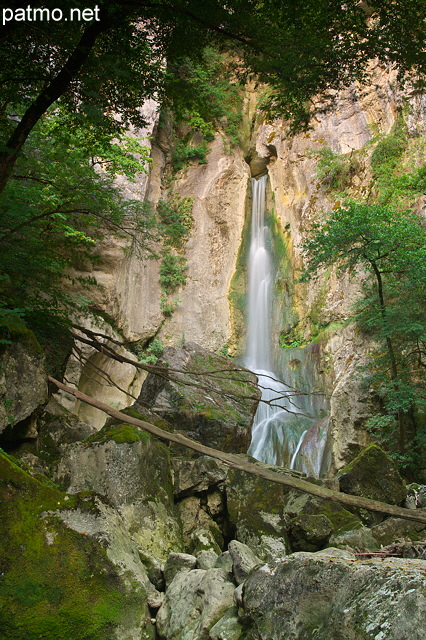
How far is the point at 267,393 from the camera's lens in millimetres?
16344

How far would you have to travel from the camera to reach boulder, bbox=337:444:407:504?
712 centimetres

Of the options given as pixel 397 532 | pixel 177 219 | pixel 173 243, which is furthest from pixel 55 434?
pixel 177 219

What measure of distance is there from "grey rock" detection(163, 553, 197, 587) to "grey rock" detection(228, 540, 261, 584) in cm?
47

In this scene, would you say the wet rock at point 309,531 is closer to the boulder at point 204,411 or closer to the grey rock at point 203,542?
the grey rock at point 203,542

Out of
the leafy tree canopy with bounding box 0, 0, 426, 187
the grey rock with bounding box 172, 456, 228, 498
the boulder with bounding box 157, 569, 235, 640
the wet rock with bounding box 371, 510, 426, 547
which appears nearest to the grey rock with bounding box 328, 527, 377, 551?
the wet rock with bounding box 371, 510, 426, 547

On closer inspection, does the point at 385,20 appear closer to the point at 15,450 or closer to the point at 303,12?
the point at 303,12

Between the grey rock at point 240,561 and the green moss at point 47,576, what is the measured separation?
3.03 feet

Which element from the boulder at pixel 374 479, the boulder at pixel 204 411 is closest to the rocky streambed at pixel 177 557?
the boulder at pixel 374 479

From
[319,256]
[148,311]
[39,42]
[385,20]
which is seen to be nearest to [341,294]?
[319,256]

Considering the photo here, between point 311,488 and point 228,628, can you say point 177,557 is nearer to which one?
point 228,628

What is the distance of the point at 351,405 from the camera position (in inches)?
461

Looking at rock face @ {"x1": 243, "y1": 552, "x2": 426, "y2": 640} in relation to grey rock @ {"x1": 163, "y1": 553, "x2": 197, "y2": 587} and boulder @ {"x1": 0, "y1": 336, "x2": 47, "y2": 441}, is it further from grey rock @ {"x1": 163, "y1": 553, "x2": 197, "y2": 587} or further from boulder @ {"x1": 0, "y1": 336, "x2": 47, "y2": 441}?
boulder @ {"x1": 0, "y1": 336, "x2": 47, "y2": 441}

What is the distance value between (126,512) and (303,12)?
579 cm

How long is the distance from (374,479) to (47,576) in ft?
19.6
